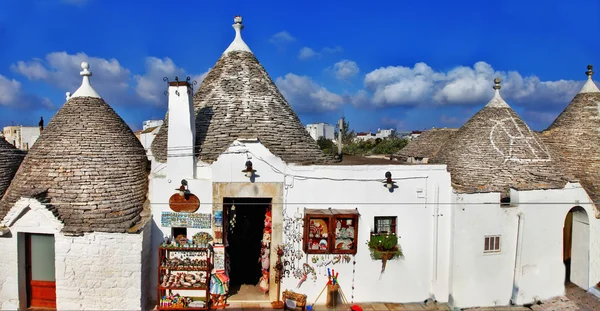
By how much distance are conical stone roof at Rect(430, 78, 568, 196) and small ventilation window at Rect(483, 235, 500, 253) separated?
1.55 metres

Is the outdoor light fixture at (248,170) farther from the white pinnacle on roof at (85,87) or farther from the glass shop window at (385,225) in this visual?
the white pinnacle on roof at (85,87)

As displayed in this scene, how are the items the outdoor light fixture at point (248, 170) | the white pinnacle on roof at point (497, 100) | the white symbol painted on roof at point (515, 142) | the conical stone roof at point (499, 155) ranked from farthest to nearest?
the white pinnacle on roof at point (497, 100), the white symbol painted on roof at point (515, 142), the conical stone roof at point (499, 155), the outdoor light fixture at point (248, 170)

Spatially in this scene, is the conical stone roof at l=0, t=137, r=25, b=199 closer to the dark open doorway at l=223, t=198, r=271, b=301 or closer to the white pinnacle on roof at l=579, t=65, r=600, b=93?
the dark open doorway at l=223, t=198, r=271, b=301

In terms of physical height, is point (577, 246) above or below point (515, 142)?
below

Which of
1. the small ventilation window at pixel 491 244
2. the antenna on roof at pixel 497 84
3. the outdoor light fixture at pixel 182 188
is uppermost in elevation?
the antenna on roof at pixel 497 84

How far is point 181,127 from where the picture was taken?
10000 millimetres

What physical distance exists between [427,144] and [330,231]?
57.8 ft

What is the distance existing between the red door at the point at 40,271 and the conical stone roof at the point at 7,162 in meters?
2.29

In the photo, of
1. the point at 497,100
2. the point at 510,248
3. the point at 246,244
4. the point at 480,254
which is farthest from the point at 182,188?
the point at 497,100

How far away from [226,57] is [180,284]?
24.1 feet

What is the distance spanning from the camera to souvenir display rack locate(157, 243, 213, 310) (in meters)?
9.27

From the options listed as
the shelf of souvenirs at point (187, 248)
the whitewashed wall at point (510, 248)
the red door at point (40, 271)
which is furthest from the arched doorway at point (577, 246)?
the red door at point (40, 271)

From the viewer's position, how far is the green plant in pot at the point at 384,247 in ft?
32.4

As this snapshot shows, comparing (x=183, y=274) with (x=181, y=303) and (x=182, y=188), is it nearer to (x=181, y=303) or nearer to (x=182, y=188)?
(x=181, y=303)
